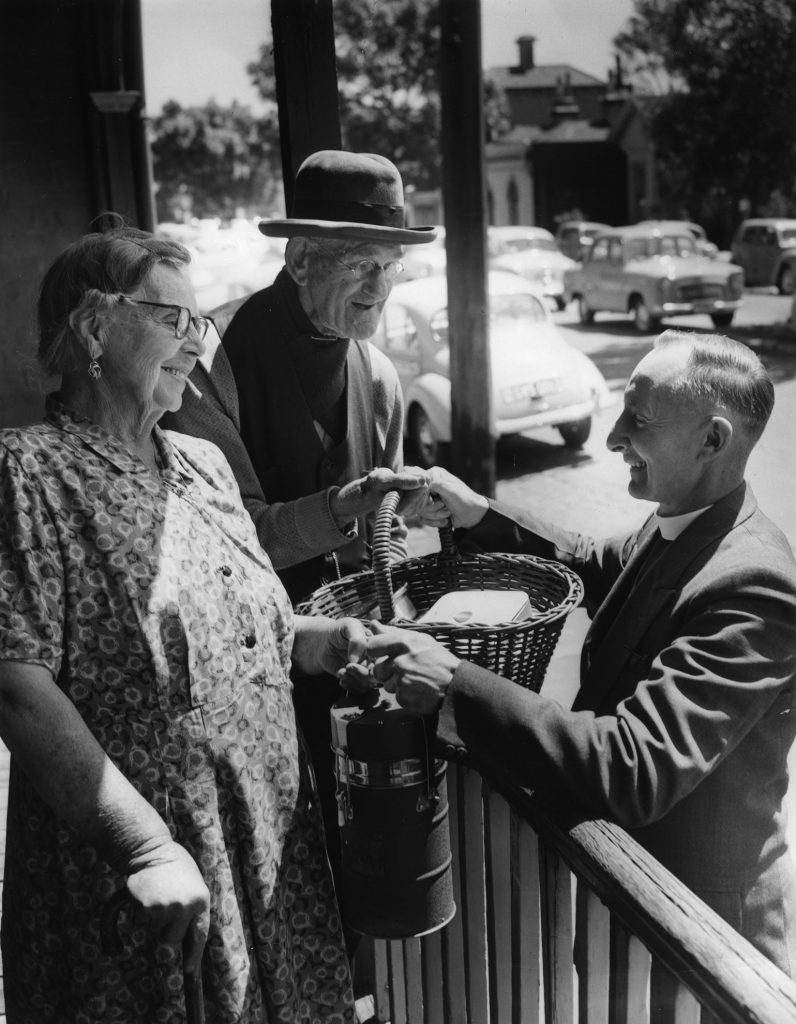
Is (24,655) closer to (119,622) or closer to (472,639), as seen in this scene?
(119,622)

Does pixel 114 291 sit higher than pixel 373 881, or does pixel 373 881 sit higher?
pixel 114 291

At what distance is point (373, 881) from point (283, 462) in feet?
3.05

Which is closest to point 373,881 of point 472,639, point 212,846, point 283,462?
point 212,846

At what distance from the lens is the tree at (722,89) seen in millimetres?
15695

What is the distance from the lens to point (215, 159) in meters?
48.3

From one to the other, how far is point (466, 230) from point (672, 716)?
3.80m

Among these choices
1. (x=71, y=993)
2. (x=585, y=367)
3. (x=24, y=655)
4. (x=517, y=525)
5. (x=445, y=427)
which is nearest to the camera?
(x=24, y=655)

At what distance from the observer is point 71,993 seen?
5.50 feet

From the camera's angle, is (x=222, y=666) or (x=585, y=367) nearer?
(x=222, y=666)

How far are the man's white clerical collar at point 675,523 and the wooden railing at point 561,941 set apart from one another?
49cm

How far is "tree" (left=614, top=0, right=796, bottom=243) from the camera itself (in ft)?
51.5

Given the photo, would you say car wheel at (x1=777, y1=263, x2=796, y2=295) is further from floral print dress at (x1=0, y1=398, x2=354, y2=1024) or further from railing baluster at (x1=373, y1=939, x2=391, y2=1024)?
floral print dress at (x1=0, y1=398, x2=354, y2=1024)

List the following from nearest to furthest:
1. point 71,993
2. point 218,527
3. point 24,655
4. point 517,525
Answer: point 24,655, point 71,993, point 218,527, point 517,525

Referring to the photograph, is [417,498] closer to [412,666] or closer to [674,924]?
[412,666]
